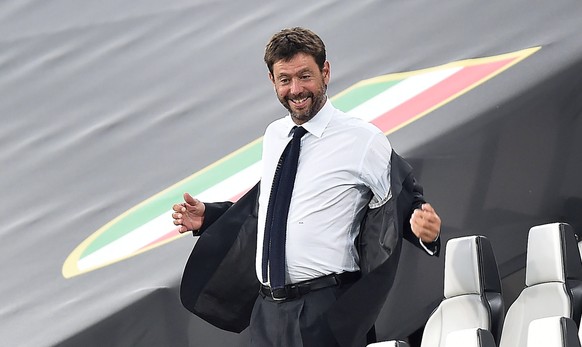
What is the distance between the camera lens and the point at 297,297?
1970mm

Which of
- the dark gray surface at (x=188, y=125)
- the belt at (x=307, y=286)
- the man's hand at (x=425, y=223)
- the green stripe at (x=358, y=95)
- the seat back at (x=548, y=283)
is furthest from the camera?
the green stripe at (x=358, y=95)

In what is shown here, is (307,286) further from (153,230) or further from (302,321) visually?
(153,230)

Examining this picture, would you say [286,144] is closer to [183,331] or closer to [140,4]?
[183,331]

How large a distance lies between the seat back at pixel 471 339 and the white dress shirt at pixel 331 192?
1.12ft

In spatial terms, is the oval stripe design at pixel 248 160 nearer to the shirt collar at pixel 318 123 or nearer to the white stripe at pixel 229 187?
the white stripe at pixel 229 187

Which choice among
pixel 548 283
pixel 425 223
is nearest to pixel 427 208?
pixel 425 223

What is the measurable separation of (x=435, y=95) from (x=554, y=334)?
1509mm

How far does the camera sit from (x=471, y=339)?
1.66 m

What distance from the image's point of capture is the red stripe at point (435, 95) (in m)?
3.04

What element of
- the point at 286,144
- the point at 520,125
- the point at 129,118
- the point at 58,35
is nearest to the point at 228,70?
the point at 129,118

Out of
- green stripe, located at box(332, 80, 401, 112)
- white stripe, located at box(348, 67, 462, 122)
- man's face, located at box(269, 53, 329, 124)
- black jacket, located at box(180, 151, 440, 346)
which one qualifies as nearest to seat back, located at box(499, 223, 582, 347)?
black jacket, located at box(180, 151, 440, 346)

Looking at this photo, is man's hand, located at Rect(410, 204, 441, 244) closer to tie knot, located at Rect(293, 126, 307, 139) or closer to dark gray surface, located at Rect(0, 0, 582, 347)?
tie knot, located at Rect(293, 126, 307, 139)

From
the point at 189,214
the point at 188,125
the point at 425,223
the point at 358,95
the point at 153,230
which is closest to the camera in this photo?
→ the point at 425,223

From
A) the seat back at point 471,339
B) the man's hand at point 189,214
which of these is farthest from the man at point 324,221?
the seat back at point 471,339
